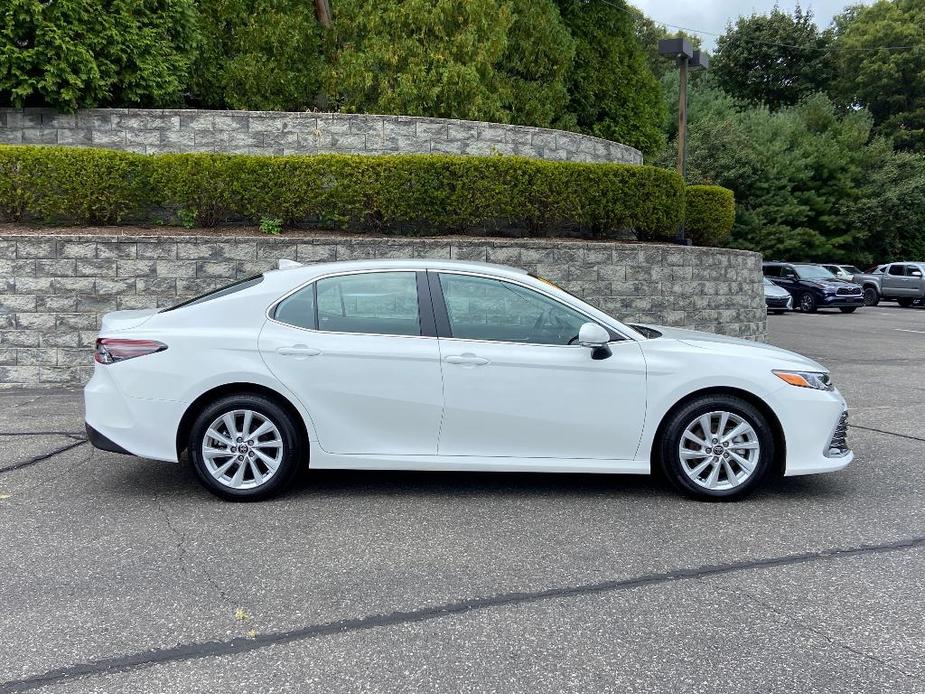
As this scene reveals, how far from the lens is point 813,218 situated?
3600 centimetres

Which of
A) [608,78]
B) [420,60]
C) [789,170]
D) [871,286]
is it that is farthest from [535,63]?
[789,170]

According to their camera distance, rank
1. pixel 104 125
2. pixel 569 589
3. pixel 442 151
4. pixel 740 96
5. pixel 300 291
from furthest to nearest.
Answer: pixel 740 96, pixel 442 151, pixel 104 125, pixel 300 291, pixel 569 589

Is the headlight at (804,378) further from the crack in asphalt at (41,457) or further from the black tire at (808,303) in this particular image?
the black tire at (808,303)

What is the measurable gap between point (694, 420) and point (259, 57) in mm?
10976

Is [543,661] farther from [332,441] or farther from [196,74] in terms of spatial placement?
[196,74]

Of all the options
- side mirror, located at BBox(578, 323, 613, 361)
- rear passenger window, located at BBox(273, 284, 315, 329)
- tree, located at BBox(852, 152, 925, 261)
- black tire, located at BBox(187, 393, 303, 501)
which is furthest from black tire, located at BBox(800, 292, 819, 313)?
black tire, located at BBox(187, 393, 303, 501)

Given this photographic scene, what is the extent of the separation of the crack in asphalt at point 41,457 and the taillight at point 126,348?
140cm

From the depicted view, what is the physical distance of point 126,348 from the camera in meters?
5.10

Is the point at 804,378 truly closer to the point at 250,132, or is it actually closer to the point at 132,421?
the point at 132,421

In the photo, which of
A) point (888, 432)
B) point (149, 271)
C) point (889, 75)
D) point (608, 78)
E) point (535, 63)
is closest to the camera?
point (888, 432)

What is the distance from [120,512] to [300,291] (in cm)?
172

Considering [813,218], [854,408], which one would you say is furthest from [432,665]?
[813,218]

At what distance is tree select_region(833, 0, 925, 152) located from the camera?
44.6 metres

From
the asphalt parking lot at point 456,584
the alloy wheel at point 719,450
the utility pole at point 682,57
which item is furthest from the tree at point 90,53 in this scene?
the utility pole at point 682,57
